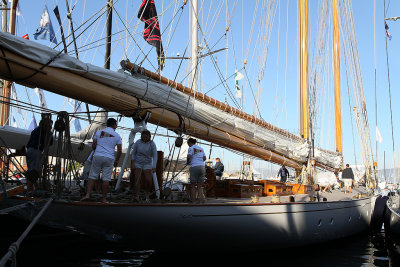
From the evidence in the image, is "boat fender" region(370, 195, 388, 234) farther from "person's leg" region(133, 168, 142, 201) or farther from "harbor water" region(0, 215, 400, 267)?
"person's leg" region(133, 168, 142, 201)

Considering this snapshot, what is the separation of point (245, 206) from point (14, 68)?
156 inches

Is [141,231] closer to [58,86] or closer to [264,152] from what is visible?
[58,86]

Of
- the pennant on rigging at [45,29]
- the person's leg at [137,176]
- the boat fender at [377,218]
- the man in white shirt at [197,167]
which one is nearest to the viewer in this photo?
the person's leg at [137,176]

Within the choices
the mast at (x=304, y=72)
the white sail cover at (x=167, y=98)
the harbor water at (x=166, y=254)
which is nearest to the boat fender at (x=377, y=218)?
the harbor water at (x=166, y=254)

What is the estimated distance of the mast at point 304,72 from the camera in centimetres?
1131

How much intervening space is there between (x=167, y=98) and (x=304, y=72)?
6.08 meters

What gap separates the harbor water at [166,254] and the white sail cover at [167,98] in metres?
2.61

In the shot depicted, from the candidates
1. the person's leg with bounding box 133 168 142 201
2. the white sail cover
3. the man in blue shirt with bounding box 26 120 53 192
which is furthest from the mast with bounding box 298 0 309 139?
the man in blue shirt with bounding box 26 120 53 192

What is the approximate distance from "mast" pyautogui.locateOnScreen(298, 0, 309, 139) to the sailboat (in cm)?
363

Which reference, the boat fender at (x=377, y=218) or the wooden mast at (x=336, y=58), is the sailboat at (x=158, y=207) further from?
the wooden mast at (x=336, y=58)

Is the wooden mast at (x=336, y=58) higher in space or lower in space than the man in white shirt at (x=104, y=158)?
higher

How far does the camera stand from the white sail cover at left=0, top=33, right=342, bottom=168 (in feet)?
17.6

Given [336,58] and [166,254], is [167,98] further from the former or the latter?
[336,58]

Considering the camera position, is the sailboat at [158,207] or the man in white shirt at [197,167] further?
the man in white shirt at [197,167]
